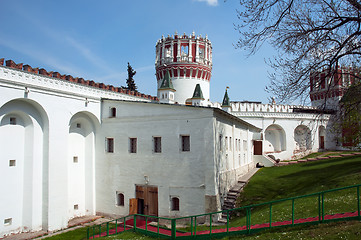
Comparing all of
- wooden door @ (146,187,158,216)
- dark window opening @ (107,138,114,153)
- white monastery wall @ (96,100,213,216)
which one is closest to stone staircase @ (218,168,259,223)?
white monastery wall @ (96,100,213,216)

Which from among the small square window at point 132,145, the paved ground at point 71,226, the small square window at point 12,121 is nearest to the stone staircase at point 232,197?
the small square window at point 132,145

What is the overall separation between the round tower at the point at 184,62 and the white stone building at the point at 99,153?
11176 millimetres

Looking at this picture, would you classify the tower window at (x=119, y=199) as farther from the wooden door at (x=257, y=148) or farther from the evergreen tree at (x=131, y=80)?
the evergreen tree at (x=131, y=80)

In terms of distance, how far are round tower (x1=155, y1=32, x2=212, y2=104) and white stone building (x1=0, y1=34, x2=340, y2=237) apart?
440 inches

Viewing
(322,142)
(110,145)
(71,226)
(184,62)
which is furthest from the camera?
(322,142)

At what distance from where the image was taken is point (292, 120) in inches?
1593

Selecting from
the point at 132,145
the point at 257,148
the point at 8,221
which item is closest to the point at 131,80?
the point at 257,148

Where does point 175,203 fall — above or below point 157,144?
below

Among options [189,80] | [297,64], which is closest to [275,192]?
[297,64]

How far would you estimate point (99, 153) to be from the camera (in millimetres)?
19984

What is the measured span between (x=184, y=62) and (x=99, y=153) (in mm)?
16715

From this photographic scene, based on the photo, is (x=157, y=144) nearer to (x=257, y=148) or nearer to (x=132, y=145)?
(x=132, y=145)

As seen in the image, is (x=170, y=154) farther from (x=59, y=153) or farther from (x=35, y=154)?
(x=35, y=154)

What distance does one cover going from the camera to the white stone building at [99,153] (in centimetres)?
1530
